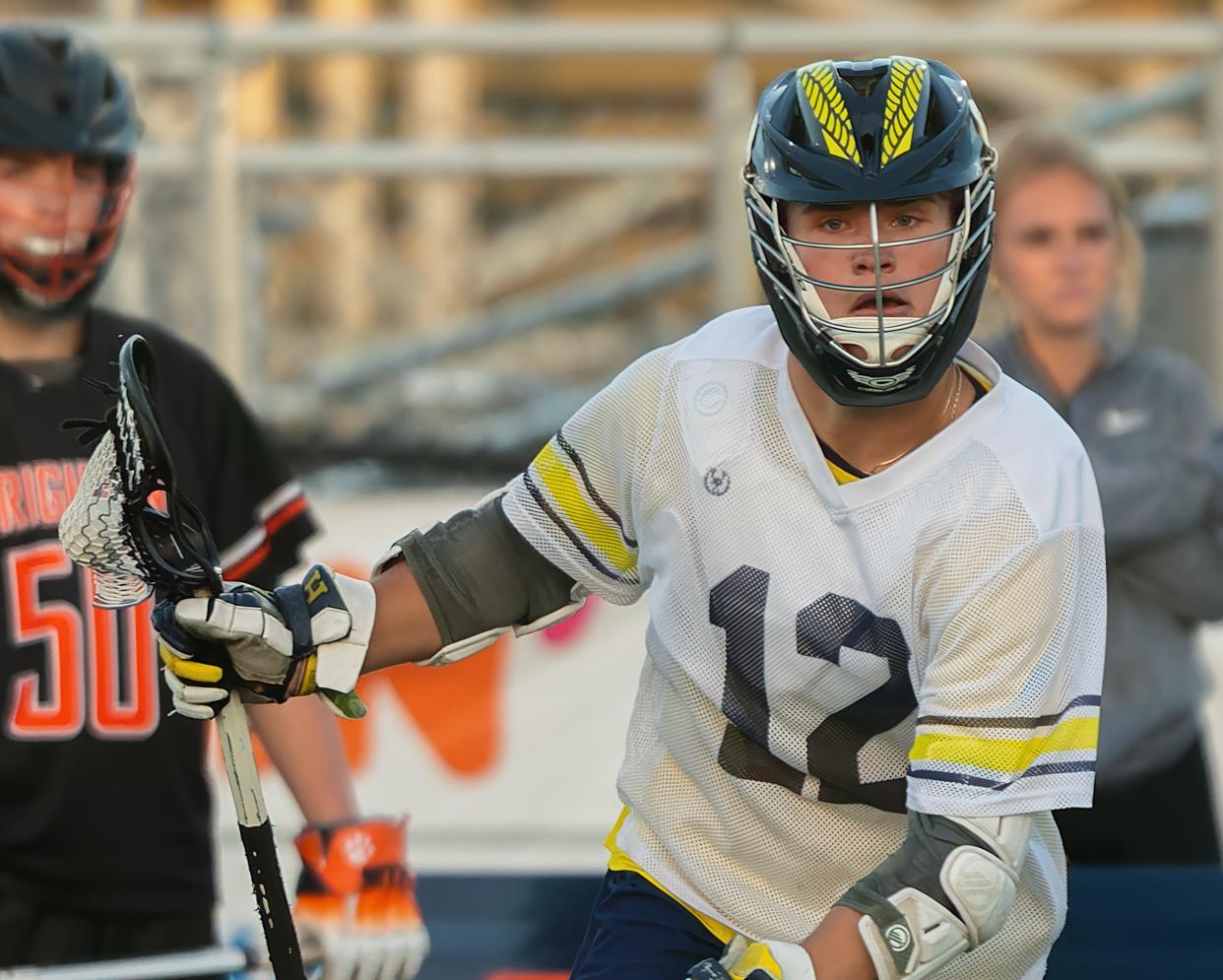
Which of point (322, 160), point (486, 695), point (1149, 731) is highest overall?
point (322, 160)

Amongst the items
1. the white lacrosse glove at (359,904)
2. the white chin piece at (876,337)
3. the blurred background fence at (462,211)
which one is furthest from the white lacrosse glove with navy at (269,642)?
the blurred background fence at (462,211)

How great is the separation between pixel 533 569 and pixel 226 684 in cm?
50

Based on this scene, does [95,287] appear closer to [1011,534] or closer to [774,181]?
[774,181]

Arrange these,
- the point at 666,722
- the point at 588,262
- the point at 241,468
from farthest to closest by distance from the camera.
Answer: the point at 588,262
the point at 241,468
the point at 666,722

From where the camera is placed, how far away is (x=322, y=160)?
234 inches

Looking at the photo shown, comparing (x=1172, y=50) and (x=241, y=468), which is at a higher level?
(x=1172, y=50)

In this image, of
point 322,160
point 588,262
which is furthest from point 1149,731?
point 588,262

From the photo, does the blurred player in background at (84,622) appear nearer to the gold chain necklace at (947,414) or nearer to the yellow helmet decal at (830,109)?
the gold chain necklace at (947,414)

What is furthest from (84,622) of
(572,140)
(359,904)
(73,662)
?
(572,140)

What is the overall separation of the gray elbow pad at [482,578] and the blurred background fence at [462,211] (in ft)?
9.99

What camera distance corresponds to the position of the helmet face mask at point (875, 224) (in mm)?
2438

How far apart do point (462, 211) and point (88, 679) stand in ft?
10.7

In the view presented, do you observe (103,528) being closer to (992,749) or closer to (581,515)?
(581,515)

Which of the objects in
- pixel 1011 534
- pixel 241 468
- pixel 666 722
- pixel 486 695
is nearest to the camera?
pixel 1011 534
